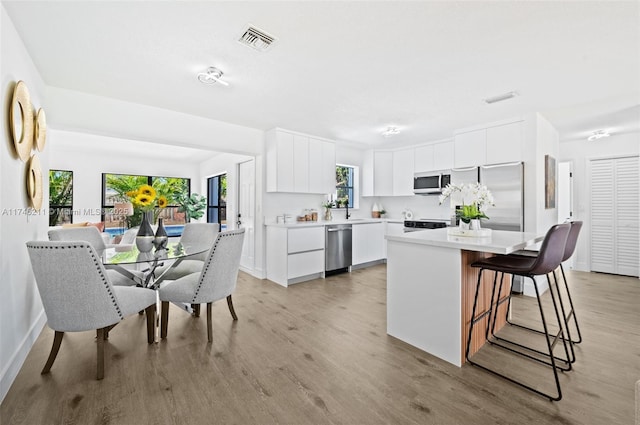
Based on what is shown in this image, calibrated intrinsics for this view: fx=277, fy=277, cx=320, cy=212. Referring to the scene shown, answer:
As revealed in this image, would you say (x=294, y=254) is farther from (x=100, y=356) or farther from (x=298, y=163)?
(x=100, y=356)

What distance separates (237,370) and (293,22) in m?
2.46

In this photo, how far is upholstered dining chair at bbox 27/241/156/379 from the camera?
1.76m

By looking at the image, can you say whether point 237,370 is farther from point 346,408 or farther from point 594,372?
point 594,372

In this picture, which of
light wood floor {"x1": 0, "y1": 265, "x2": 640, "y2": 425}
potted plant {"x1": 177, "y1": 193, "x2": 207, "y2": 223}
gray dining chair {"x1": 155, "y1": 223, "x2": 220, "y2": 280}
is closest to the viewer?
light wood floor {"x1": 0, "y1": 265, "x2": 640, "y2": 425}

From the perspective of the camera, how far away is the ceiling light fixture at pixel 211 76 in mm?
2476

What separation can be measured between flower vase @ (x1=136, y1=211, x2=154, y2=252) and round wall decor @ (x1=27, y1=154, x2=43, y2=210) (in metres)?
0.80

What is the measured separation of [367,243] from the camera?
5.25m

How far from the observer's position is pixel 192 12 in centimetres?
176

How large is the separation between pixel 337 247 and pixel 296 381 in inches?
115

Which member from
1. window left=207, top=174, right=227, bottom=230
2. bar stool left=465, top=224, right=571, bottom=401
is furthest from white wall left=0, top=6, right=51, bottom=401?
window left=207, top=174, right=227, bottom=230

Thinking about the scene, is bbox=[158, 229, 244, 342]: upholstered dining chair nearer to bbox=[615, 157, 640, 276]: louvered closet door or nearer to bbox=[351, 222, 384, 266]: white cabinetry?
bbox=[351, 222, 384, 266]: white cabinetry

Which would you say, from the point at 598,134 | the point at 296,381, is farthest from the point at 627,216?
the point at 296,381

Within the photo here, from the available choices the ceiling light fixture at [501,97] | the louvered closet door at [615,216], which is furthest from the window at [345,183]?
the louvered closet door at [615,216]

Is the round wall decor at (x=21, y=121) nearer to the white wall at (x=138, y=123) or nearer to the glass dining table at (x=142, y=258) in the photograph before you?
the white wall at (x=138, y=123)
